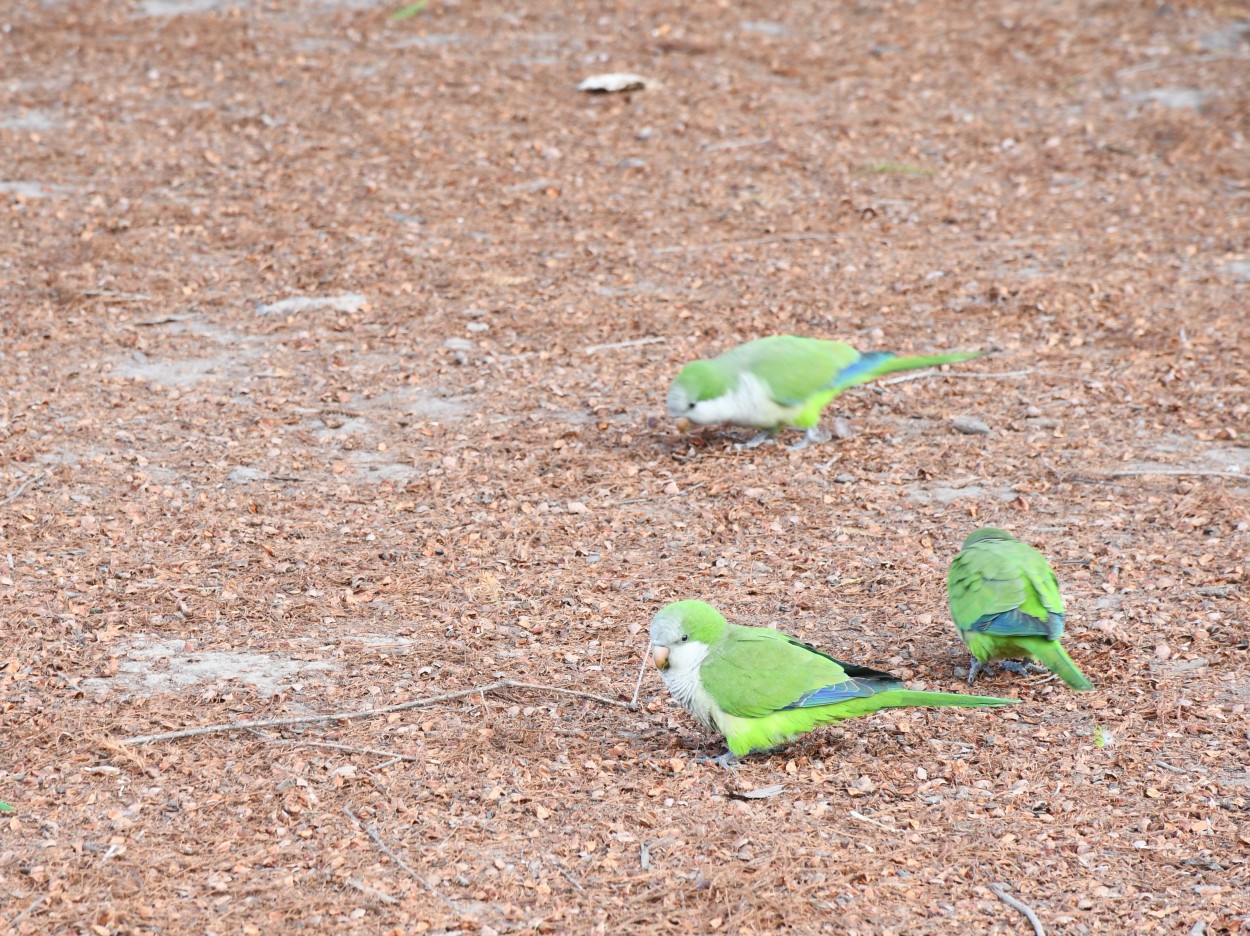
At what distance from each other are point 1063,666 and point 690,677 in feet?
3.82

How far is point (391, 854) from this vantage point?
3.31m

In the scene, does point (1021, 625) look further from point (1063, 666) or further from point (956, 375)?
point (956, 375)

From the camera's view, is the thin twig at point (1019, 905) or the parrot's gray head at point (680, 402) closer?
the thin twig at point (1019, 905)

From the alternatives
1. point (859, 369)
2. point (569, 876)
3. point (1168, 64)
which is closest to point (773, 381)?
point (859, 369)

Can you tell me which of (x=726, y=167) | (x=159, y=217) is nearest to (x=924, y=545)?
(x=726, y=167)

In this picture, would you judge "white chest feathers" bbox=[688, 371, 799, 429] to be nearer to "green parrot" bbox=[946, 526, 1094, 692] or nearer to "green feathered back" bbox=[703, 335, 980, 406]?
"green feathered back" bbox=[703, 335, 980, 406]

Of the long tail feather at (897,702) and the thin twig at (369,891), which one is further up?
the long tail feather at (897,702)

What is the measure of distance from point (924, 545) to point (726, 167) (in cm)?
490

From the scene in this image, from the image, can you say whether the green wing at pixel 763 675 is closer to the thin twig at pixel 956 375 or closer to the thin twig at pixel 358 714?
the thin twig at pixel 358 714

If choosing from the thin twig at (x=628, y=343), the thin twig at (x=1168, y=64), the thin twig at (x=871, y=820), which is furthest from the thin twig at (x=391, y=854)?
the thin twig at (x=1168, y=64)

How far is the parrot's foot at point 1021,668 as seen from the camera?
428 centimetres

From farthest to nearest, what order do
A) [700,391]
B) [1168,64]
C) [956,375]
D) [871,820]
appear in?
[1168,64]
[956,375]
[700,391]
[871,820]

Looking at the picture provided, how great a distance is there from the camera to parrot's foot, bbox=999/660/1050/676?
4.28 metres

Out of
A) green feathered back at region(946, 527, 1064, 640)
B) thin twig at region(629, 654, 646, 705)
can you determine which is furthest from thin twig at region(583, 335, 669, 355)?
green feathered back at region(946, 527, 1064, 640)
